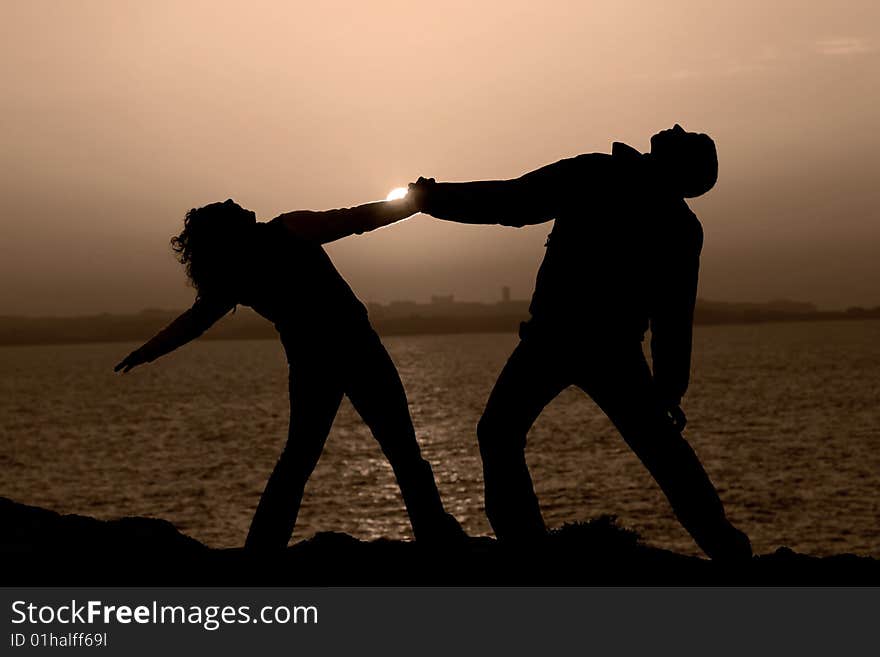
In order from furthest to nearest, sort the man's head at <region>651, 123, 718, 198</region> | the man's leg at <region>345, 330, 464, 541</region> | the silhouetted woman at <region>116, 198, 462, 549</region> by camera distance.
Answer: the man's leg at <region>345, 330, 464, 541</region>, the silhouetted woman at <region>116, 198, 462, 549</region>, the man's head at <region>651, 123, 718, 198</region>

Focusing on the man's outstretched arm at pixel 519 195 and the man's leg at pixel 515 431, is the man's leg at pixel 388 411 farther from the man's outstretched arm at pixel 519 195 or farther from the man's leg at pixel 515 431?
the man's outstretched arm at pixel 519 195

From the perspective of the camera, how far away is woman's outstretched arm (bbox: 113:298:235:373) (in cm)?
595

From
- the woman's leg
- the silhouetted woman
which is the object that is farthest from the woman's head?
the woman's leg

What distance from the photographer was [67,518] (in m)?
8.12

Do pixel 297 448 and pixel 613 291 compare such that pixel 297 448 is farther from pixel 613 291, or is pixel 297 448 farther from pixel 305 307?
pixel 613 291

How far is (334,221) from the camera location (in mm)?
5902

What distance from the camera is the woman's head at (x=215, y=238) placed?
577 centimetres

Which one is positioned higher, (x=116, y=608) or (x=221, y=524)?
(x=116, y=608)

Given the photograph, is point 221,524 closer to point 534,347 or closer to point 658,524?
point 658,524

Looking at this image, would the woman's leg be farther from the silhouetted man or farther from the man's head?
the man's head

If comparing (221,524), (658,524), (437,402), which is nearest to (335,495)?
(221,524)

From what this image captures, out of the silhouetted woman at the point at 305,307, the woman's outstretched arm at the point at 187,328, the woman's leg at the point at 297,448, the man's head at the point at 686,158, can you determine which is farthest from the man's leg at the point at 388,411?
the man's head at the point at 686,158

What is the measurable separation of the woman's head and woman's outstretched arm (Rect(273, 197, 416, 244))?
233mm

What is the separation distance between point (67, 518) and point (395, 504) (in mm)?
36343
